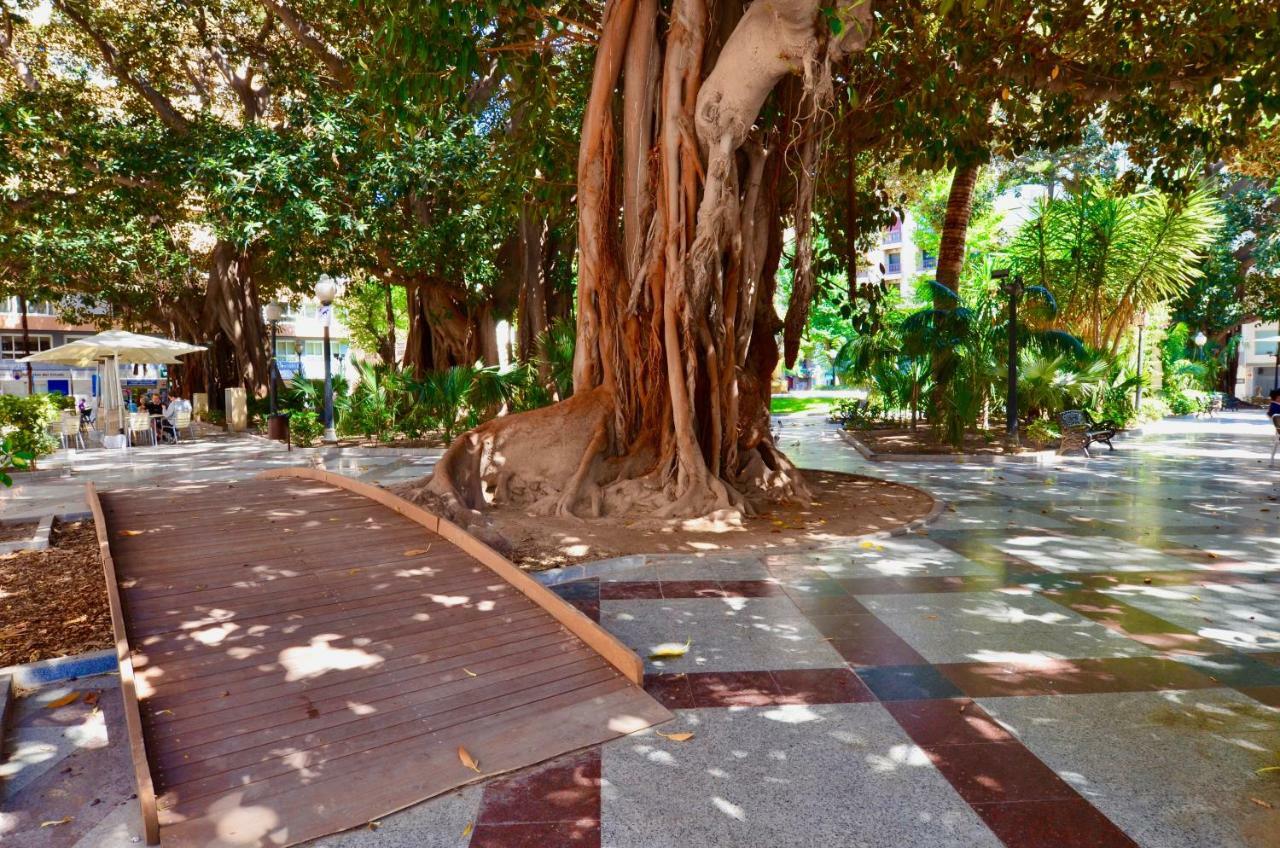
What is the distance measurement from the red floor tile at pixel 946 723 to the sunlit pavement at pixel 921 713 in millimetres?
12

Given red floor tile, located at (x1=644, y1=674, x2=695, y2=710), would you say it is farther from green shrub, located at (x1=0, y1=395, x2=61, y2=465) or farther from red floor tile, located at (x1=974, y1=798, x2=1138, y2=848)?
green shrub, located at (x1=0, y1=395, x2=61, y2=465)

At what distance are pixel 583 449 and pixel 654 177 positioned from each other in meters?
2.74

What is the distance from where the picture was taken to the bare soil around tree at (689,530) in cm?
642

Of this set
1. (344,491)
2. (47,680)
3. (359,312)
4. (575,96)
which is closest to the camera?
(47,680)

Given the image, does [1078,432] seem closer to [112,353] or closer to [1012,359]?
[1012,359]

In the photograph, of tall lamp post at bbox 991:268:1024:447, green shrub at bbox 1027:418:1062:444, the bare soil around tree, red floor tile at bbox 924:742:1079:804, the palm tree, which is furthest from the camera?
the palm tree

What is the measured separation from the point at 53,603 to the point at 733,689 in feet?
14.7

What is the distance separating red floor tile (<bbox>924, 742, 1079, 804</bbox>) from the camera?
2793 millimetres

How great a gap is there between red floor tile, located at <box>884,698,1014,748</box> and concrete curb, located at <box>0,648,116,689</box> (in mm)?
3941

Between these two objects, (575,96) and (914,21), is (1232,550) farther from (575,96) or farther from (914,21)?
(575,96)

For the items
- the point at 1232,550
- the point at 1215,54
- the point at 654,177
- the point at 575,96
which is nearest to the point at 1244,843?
the point at 1232,550

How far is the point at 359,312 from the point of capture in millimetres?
36656

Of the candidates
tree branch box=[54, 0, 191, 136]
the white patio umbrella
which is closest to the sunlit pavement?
tree branch box=[54, 0, 191, 136]

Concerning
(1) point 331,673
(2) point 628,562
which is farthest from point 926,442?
(1) point 331,673
